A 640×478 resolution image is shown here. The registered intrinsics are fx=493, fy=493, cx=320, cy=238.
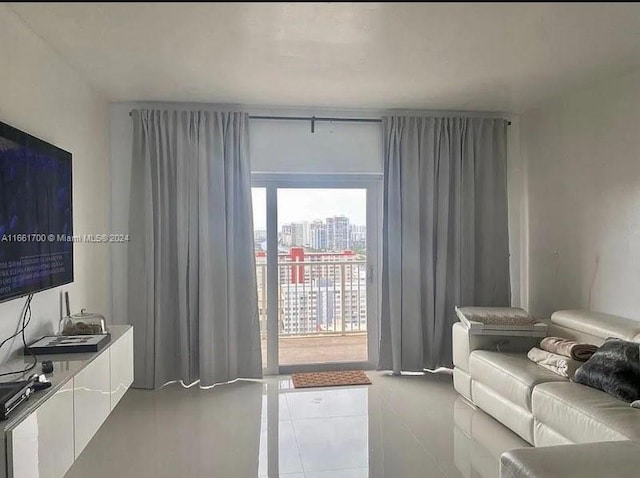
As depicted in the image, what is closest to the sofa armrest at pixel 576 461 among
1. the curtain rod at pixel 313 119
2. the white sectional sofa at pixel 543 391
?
the white sectional sofa at pixel 543 391

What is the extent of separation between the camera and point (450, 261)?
4.52 meters

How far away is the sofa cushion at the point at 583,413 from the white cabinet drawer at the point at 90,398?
2.41 meters

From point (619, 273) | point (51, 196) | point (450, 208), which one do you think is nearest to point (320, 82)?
point (450, 208)

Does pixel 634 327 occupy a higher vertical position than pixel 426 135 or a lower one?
lower

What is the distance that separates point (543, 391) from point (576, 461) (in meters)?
1.01

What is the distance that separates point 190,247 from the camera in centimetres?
414

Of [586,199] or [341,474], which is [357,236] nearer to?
[586,199]

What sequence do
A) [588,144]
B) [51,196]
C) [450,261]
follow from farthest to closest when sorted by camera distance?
[450,261] → [588,144] → [51,196]

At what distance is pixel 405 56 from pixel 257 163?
5.75 feet

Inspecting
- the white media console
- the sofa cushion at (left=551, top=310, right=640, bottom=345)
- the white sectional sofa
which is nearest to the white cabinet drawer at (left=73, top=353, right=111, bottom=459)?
the white media console

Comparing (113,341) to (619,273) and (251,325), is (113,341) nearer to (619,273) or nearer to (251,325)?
(251,325)

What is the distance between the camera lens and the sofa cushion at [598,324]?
3051 millimetres

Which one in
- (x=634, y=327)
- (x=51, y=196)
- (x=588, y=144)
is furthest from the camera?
(x=588, y=144)

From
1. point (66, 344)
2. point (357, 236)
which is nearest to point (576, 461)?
point (66, 344)
